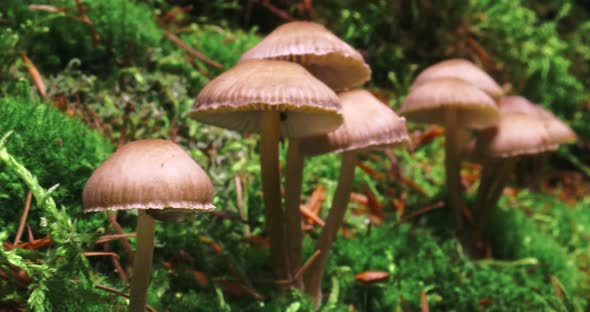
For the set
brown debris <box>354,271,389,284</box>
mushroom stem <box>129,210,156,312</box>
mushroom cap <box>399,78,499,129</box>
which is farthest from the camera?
mushroom cap <box>399,78,499,129</box>

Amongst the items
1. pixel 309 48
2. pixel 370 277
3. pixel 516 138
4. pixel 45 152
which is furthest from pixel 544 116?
pixel 45 152

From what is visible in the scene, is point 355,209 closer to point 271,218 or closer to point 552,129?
point 271,218

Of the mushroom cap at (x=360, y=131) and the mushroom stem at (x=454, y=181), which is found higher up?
the mushroom cap at (x=360, y=131)

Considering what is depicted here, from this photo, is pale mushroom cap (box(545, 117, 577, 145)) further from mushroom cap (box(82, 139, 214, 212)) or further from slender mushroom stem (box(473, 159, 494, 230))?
mushroom cap (box(82, 139, 214, 212))

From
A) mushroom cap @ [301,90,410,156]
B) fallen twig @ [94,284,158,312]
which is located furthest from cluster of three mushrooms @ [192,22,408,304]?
fallen twig @ [94,284,158,312]

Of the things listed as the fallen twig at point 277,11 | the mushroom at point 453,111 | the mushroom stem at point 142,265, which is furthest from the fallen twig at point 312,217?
the fallen twig at point 277,11

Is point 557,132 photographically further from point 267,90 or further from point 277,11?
point 267,90

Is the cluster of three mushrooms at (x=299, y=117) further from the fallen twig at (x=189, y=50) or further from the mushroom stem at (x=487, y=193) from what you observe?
the mushroom stem at (x=487, y=193)
